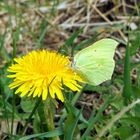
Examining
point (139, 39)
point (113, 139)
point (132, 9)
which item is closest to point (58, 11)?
point (132, 9)

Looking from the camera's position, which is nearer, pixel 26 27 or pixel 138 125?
pixel 138 125

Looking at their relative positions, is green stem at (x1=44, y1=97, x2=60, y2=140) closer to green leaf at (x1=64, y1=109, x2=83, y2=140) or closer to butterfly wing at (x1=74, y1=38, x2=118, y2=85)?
green leaf at (x1=64, y1=109, x2=83, y2=140)

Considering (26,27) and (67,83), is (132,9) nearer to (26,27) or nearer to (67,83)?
(26,27)

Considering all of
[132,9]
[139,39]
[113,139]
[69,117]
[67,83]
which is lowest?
[113,139]

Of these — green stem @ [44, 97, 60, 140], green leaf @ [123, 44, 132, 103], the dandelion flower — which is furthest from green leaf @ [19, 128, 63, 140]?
green leaf @ [123, 44, 132, 103]

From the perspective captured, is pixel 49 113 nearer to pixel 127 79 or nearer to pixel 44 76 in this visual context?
pixel 44 76

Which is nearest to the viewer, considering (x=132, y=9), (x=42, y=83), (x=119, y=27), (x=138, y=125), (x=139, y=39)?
(x=42, y=83)

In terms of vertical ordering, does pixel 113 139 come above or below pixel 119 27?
below
